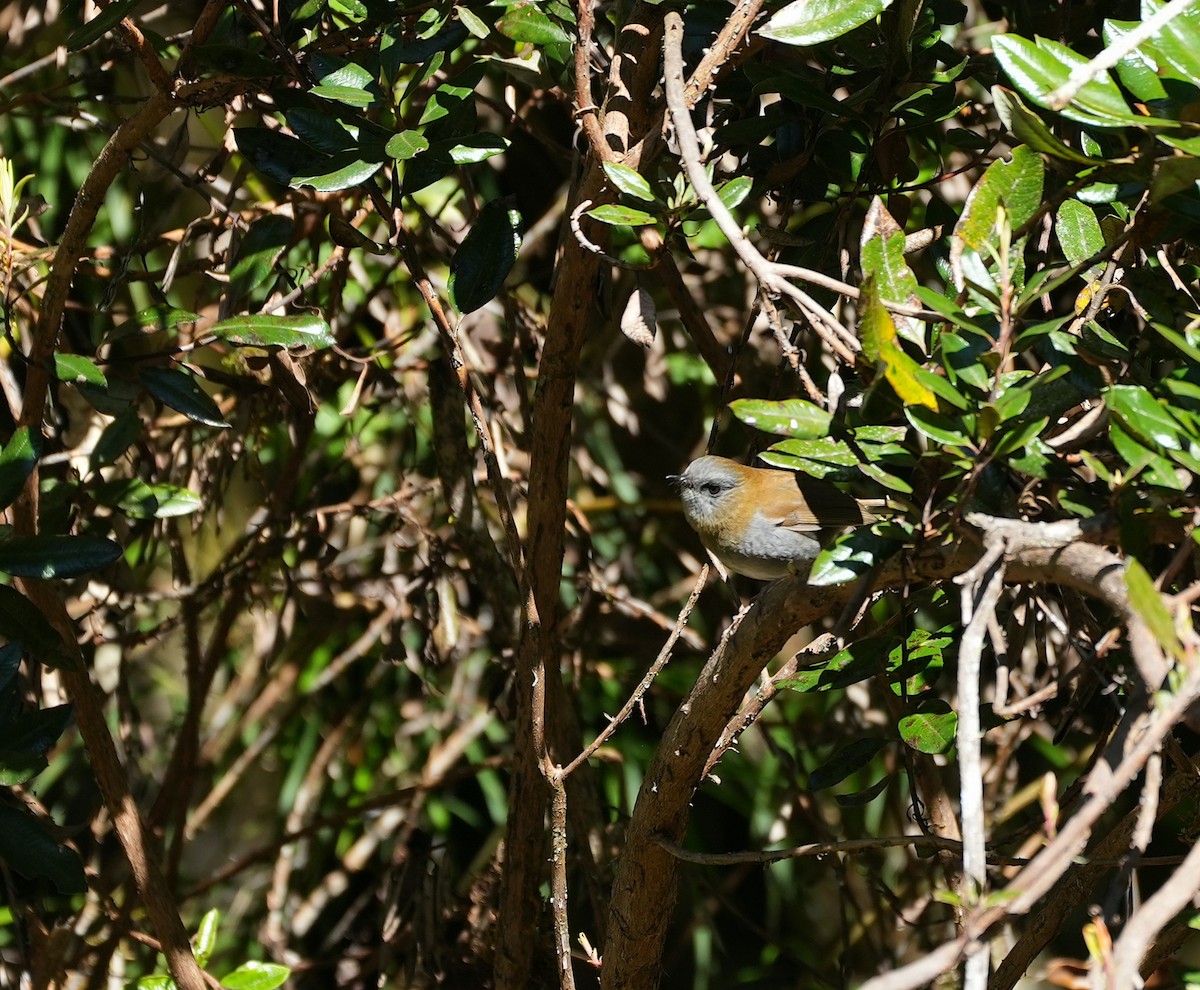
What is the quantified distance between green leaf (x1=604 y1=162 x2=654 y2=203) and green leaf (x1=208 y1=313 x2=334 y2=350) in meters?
0.58

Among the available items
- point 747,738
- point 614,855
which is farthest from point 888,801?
point 614,855

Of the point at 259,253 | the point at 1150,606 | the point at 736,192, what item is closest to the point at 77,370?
the point at 259,253

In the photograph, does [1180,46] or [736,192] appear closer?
[1180,46]

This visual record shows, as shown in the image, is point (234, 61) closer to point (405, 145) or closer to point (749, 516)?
point (405, 145)

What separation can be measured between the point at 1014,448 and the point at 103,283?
7.60 feet

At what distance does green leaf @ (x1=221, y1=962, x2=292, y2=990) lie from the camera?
6.04 ft

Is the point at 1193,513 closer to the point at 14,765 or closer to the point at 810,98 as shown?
the point at 810,98

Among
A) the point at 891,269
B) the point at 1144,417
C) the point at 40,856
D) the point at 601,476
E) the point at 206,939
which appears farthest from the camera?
the point at 601,476

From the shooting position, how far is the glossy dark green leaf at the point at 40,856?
1.62 metres

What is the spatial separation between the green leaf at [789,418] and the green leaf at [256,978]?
4.05 ft

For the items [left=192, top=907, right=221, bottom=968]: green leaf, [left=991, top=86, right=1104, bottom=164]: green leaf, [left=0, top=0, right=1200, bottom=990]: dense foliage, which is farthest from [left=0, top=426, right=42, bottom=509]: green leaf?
[left=991, top=86, right=1104, bottom=164]: green leaf

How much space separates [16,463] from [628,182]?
0.90 metres

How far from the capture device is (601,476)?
3.12 meters

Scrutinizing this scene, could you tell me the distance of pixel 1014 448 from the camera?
1.07m
